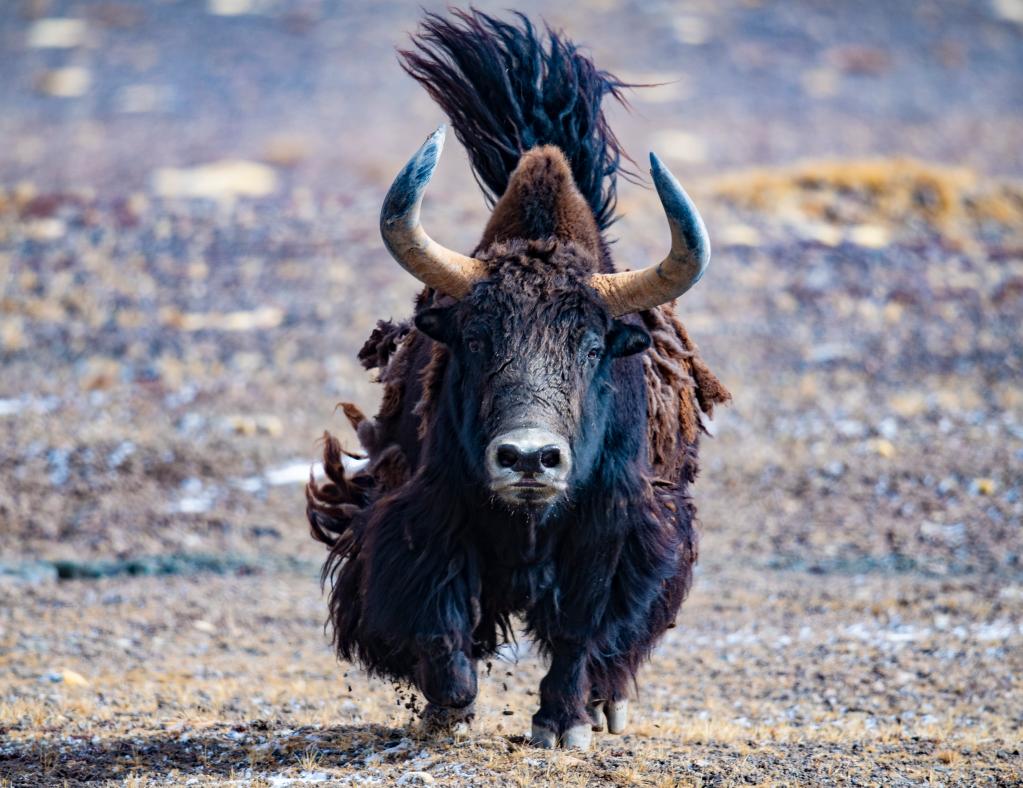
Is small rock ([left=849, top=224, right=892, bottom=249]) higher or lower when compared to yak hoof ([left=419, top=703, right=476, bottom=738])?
lower

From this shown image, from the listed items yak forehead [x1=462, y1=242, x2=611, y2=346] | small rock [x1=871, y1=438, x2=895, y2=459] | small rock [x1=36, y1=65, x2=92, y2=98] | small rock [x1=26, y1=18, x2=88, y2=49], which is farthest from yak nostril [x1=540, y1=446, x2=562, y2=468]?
small rock [x1=26, y1=18, x2=88, y2=49]

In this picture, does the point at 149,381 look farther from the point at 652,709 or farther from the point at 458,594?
the point at 458,594

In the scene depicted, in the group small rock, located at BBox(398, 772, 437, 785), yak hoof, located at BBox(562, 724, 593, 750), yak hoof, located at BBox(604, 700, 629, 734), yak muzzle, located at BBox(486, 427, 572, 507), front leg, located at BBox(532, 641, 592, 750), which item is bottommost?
yak hoof, located at BBox(604, 700, 629, 734)

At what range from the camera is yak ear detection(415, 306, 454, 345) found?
16.9 feet

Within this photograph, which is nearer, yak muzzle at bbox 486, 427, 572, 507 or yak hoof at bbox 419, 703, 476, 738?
yak muzzle at bbox 486, 427, 572, 507

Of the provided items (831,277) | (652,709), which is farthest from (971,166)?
(652,709)

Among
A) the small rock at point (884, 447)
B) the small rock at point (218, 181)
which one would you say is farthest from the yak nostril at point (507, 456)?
the small rock at point (218, 181)

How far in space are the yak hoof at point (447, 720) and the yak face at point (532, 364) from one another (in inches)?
36.6

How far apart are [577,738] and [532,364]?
1.41 metres

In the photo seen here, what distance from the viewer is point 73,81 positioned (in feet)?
109

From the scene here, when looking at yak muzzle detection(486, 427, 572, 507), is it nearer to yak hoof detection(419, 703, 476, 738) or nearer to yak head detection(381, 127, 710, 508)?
yak head detection(381, 127, 710, 508)

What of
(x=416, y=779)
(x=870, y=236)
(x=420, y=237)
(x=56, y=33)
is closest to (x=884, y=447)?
(x=420, y=237)

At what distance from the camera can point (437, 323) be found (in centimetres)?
518

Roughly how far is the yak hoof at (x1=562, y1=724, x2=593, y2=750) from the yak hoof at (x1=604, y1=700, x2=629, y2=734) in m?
0.66
